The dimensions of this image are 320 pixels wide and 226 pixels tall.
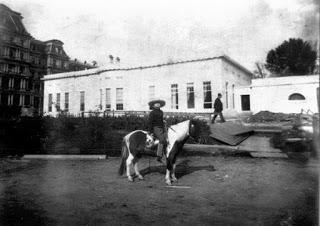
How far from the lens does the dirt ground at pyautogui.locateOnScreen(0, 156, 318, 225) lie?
9.93 feet

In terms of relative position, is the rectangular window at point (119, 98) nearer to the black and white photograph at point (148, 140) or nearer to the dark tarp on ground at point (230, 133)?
the black and white photograph at point (148, 140)

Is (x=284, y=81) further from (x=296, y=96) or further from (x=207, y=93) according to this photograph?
(x=207, y=93)

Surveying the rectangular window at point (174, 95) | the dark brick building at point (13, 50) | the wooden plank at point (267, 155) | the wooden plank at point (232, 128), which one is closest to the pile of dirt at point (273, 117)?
the wooden plank at point (232, 128)

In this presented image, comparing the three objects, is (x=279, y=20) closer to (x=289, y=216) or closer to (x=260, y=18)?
(x=260, y=18)

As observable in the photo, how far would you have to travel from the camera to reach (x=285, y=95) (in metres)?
11.3

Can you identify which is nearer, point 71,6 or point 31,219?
point 31,219

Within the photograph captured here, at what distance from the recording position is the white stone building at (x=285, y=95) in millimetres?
9705

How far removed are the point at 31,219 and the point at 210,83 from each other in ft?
40.0

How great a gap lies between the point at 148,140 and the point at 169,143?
1.63 ft

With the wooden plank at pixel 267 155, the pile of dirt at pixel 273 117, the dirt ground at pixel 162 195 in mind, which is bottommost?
the dirt ground at pixel 162 195

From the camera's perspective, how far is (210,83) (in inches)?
542

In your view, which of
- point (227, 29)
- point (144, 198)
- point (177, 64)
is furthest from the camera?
point (177, 64)

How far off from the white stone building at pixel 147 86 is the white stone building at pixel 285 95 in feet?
7.05

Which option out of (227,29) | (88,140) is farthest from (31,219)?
(88,140)
